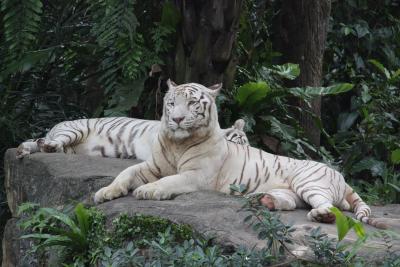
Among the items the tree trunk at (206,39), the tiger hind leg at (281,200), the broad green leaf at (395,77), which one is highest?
the tree trunk at (206,39)

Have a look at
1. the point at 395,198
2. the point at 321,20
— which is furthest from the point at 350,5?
the point at 395,198

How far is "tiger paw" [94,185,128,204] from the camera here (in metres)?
5.98

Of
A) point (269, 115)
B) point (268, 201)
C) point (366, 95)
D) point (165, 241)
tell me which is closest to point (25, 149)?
point (268, 201)

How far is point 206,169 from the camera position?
6.30m

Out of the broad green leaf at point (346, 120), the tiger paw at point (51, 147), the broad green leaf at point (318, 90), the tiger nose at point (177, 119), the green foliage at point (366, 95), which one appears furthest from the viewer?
the broad green leaf at point (346, 120)

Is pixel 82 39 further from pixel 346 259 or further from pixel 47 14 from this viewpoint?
pixel 346 259

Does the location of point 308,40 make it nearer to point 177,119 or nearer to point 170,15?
point 170,15

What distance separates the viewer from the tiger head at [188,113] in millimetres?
6238

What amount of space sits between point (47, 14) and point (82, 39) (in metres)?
0.52

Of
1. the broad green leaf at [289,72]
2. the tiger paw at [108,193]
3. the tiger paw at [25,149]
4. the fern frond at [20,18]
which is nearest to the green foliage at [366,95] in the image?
the broad green leaf at [289,72]

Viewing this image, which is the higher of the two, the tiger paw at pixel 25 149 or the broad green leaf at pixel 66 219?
the tiger paw at pixel 25 149

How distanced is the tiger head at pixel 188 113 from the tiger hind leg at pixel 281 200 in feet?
2.46

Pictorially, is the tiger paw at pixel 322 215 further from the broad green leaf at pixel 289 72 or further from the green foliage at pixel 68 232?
the broad green leaf at pixel 289 72

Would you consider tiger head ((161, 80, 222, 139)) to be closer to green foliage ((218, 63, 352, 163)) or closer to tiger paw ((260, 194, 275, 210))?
tiger paw ((260, 194, 275, 210))
